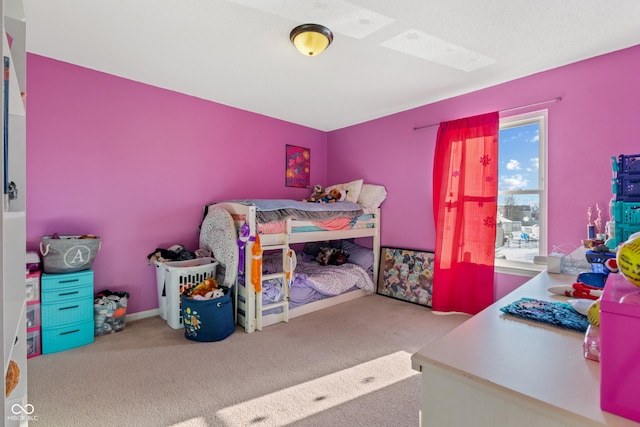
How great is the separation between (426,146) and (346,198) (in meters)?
1.17

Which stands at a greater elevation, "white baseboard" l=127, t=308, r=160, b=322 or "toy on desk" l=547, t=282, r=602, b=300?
"toy on desk" l=547, t=282, r=602, b=300

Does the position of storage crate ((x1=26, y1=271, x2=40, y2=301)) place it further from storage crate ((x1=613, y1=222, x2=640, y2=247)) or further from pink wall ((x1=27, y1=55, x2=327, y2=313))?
storage crate ((x1=613, y1=222, x2=640, y2=247))

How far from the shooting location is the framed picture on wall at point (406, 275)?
10.9 feet

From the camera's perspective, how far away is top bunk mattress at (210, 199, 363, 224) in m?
2.78

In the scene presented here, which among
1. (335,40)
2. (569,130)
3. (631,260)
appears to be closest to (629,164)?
(631,260)

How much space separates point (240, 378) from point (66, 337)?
1492mm

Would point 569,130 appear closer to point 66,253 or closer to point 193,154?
point 193,154

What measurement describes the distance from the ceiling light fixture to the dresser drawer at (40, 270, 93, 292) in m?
2.40

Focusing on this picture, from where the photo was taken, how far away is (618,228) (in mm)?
1342

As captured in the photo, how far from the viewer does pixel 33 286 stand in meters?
2.18

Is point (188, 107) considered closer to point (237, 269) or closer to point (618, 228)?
point (237, 269)

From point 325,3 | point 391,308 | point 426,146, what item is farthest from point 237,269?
point 426,146

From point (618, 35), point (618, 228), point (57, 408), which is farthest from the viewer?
point (618, 35)

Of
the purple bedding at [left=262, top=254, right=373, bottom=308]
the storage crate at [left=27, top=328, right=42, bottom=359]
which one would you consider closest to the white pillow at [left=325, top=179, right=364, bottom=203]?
the purple bedding at [left=262, top=254, right=373, bottom=308]
